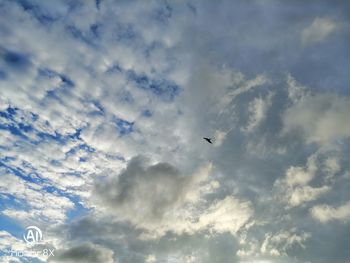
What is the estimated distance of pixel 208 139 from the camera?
276ft

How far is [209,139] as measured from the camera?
84.9 meters

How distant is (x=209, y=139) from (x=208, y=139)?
790 mm
